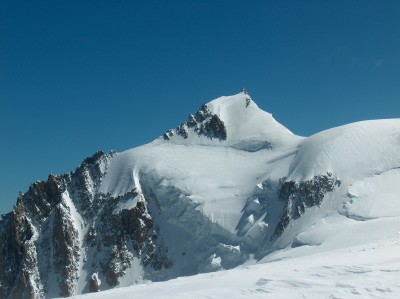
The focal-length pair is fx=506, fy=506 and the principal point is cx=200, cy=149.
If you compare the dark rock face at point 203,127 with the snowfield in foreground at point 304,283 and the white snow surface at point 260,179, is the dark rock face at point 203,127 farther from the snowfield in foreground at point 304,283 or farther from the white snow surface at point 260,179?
the snowfield in foreground at point 304,283

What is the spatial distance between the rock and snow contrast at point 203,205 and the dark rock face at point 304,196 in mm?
161

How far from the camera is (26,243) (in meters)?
92.1

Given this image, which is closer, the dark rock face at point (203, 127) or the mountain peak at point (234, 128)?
the mountain peak at point (234, 128)

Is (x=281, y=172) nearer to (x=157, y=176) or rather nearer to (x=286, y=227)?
(x=286, y=227)

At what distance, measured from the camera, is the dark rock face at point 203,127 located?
107m

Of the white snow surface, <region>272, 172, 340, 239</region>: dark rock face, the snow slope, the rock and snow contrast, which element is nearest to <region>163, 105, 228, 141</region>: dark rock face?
the rock and snow contrast

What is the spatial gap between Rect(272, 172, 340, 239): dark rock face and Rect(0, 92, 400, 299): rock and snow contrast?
0.53 ft

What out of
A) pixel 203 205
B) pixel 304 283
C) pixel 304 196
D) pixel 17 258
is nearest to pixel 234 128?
pixel 203 205

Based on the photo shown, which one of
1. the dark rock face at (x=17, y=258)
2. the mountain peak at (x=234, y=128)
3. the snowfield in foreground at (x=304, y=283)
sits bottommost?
the snowfield in foreground at (x=304, y=283)

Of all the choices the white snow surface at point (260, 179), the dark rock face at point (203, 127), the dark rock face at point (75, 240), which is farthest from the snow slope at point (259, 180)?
the dark rock face at point (75, 240)

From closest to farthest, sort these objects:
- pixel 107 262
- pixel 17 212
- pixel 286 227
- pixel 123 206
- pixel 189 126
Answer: pixel 286 227 → pixel 107 262 → pixel 123 206 → pixel 17 212 → pixel 189 126

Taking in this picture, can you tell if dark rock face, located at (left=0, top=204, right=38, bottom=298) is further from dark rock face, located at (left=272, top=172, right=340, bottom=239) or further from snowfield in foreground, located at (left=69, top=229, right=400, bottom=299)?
snowfield in foreground, located at (left=69, top=229, right=400, bottom=299)

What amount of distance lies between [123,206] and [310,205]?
115 feet

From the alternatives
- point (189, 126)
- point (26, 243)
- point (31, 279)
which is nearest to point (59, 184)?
point (26, 243)
